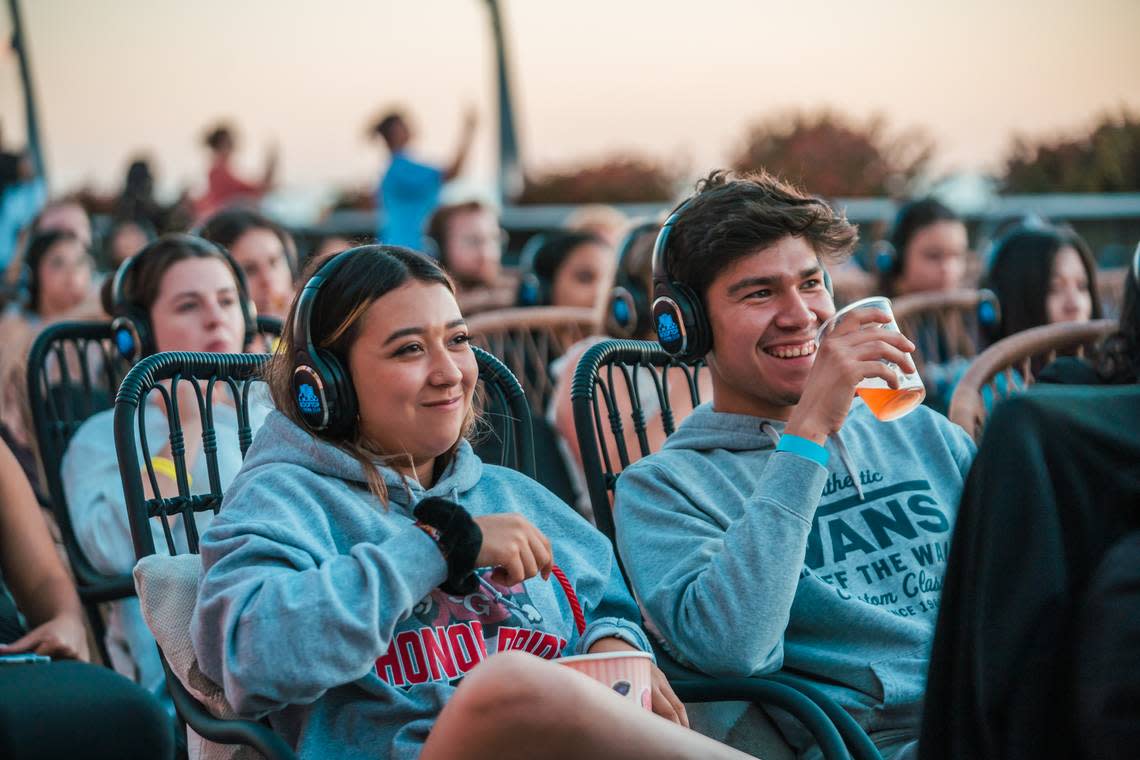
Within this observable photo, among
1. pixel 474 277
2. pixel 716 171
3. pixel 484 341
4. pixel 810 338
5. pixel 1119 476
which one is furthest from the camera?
pixel 474 277

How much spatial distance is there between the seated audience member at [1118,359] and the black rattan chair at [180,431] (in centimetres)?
128

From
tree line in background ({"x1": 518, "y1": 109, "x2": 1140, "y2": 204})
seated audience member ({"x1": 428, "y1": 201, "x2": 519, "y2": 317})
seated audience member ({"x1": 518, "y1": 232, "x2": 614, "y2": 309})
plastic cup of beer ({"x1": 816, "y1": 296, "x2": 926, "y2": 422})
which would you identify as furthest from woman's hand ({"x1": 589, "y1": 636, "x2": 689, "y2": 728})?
tree line in background ({"x1": 518, "y1": 109, "x2": 1140, "y2": 204})

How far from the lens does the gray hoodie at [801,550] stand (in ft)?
6.81

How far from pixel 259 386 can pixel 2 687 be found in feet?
2.75

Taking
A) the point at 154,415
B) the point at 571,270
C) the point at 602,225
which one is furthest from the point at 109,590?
the point at 602,225

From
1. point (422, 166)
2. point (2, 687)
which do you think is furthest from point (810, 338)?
point (422, 166)

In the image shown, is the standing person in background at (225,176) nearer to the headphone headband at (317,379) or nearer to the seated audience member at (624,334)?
the seated audience member at (624,334)

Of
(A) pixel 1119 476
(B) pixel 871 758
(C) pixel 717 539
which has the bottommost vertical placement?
(B) pixel 871 758

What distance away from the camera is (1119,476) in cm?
111

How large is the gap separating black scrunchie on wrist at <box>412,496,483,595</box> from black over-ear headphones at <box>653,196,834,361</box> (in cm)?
75

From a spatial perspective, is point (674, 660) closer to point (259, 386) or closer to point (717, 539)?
point (717, 539)

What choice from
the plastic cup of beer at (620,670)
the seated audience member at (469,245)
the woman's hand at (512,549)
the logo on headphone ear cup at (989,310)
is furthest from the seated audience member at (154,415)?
the seated audience member at (469,245)

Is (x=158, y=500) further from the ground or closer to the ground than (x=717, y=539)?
further from the ground

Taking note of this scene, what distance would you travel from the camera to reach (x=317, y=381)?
199 cm
